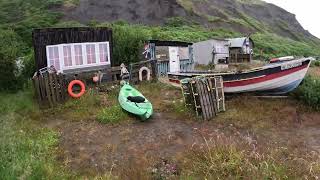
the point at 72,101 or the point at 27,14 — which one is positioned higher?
the point at 27,14

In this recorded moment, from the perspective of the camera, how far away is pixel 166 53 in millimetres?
28000

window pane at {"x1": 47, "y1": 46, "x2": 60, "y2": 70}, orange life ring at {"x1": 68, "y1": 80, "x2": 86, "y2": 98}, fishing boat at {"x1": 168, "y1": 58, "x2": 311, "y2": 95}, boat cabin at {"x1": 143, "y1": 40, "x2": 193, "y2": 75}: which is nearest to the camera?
fishing boat at {"x1": 168, "y1": 58, "x2": 311, "y2": 95}

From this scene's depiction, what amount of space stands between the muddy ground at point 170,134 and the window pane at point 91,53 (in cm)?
567

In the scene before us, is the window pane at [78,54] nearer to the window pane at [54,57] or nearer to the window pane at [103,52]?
the window pane at [54,57]

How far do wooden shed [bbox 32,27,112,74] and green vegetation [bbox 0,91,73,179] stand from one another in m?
2.55

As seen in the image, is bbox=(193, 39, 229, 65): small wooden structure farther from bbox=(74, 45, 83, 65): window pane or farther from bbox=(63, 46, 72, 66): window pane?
bbox=(63, 46, 72, 66): window pane

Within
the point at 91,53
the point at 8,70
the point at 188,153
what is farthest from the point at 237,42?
the point at 188,153

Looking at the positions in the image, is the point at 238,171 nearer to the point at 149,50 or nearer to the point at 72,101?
the point at 72,101

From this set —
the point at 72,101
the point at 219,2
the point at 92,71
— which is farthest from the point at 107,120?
the point at 219,2

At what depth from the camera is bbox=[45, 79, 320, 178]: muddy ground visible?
12320 mm

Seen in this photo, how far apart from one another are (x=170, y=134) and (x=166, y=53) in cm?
1359

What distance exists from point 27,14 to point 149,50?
6156 centimetres

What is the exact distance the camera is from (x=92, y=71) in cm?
2223

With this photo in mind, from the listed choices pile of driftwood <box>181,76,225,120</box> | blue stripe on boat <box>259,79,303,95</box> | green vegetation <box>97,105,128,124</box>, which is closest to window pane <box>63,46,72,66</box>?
green vegetation <box>97,105,128,124</box>
